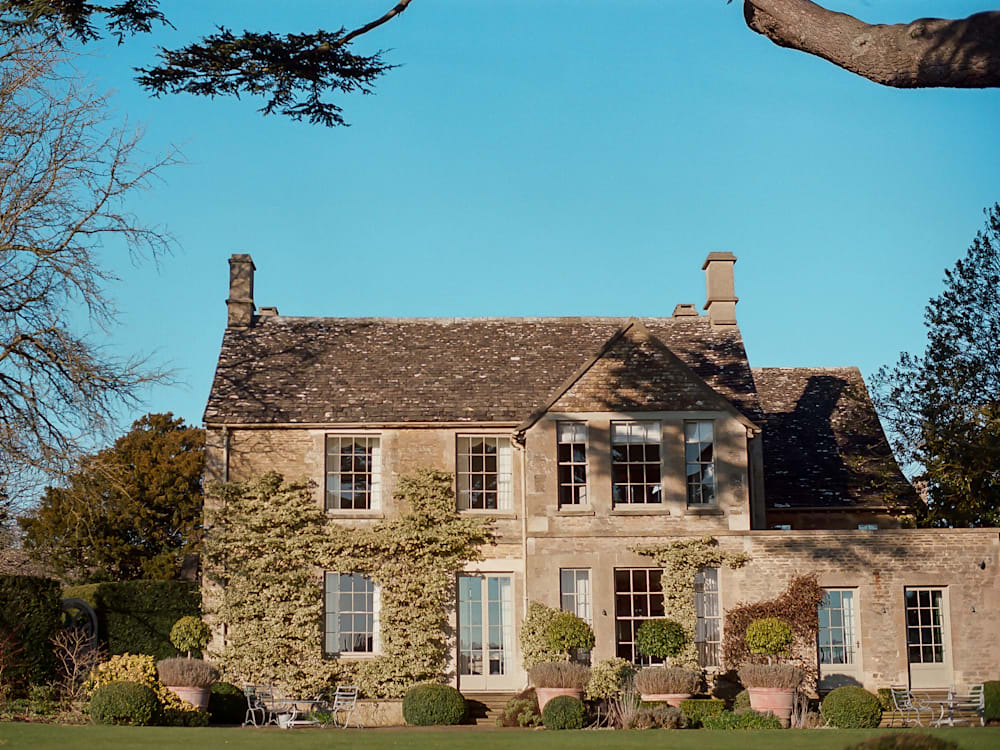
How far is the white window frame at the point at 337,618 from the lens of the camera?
26688 mm

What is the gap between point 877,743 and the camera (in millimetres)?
12164

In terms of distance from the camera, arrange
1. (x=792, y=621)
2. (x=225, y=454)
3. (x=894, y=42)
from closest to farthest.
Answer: (x=894, y=42) → (x=792, y=621) → (x=225, y=454)

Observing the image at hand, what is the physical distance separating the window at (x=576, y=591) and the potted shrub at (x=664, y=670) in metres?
1.34

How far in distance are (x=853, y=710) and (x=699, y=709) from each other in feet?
9.35

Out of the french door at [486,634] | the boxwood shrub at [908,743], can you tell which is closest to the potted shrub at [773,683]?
the french door at [486,634]

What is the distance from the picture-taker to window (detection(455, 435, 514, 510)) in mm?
27672

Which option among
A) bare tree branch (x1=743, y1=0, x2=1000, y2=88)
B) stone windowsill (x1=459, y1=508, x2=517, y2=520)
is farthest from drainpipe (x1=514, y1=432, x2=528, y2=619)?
bare tree branch (x1=743, y1=0, x2=1000, y2=88)

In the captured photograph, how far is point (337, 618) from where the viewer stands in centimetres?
2688

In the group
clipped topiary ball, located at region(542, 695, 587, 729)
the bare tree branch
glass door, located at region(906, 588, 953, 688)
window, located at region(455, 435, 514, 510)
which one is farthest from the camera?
window, located at region(455, 435, 514, 510)

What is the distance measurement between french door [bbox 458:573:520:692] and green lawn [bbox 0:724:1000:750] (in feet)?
27.1

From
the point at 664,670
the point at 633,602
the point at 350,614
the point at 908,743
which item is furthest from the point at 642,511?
the point at 908,743

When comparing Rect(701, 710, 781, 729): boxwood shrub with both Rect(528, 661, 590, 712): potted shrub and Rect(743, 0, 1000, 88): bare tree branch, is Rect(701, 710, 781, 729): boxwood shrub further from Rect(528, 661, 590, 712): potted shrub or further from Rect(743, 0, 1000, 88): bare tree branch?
Rect(743, 0, 1000, 88): bare tree branch

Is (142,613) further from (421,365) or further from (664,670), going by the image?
(664,670)

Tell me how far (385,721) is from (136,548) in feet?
73.2
